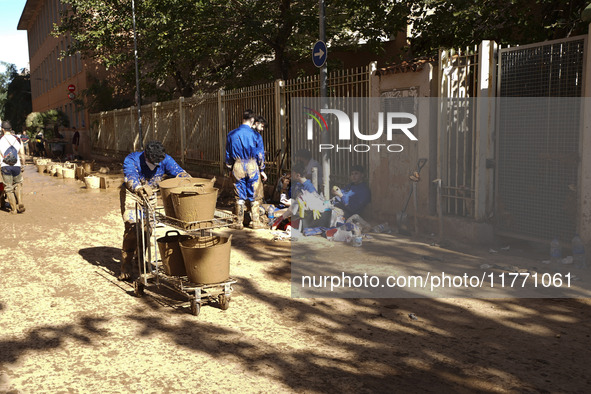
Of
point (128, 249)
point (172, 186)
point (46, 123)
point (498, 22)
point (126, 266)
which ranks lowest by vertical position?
point (126, 266)

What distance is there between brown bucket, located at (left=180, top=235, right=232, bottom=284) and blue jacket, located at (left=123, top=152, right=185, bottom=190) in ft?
3.68

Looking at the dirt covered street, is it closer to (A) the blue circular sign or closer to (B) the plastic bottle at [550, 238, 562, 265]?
(B) the plastic bottle at [550, 238, 562, 265]

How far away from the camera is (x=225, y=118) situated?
14383 millimetres

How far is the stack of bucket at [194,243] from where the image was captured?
548 centimetres

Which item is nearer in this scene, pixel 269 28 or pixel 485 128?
pixel 485 128

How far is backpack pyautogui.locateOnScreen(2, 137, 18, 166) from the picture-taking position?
1169 centimetres

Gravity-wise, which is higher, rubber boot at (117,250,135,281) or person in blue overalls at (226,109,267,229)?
person in blue overalls at (226,109,267,229)

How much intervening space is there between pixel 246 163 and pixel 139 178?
11.7 feet

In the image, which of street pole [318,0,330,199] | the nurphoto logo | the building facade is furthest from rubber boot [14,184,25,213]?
the building facade

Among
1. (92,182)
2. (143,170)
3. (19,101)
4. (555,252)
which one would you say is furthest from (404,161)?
(19,101)

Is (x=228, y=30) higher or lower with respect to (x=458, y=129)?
higher

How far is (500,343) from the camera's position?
4691 millimetres

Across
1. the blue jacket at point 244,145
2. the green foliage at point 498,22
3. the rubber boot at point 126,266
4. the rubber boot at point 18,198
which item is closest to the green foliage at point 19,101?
the rubber boot at point 18,198

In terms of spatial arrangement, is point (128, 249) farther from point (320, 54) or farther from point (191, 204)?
point (320, 54)
